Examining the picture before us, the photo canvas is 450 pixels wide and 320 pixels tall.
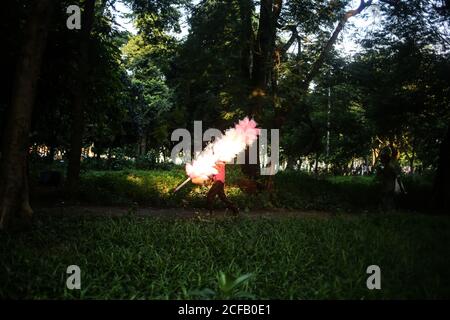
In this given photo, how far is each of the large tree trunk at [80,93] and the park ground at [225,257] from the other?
9.49 ft

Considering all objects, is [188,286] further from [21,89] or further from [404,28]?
[404,28]

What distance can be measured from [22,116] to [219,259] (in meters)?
6.12

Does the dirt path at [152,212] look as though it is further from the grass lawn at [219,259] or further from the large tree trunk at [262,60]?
the large tree trunk at [262,60]

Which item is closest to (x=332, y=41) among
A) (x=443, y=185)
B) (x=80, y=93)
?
(x=443, y=185)

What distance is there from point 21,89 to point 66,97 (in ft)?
26.2

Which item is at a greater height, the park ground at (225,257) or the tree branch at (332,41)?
the tree branch at (332,41)

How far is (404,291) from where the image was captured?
6.35 meters

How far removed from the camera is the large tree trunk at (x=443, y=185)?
60.4 ft

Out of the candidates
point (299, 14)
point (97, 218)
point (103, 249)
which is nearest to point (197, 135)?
point (299, 14)

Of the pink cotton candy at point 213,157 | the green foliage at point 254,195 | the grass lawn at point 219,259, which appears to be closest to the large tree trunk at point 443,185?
the green foliage at point 254,195

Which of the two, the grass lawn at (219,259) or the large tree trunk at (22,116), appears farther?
the large tree trunk at (22,116)

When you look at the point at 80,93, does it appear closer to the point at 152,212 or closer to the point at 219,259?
the point at 152,212

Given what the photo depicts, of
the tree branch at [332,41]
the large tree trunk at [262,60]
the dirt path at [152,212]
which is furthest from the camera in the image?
the tree branch at [332,41]

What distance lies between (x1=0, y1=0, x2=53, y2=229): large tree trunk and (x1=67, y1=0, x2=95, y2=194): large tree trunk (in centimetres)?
547
